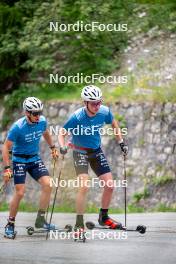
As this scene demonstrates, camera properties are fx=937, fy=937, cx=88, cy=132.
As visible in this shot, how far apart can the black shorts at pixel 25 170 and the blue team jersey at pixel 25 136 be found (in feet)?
0.21

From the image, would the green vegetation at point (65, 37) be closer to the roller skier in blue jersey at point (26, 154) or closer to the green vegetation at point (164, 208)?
the green vegetation at point (164, 208)

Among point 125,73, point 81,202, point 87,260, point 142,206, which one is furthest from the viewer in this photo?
point 125,73

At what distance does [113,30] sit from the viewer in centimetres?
2333

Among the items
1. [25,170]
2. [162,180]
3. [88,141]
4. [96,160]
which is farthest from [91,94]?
[162,180]

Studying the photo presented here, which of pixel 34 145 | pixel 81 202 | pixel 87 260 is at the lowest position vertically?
pixel 87 260

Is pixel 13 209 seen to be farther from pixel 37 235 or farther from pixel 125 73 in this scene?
pixel 125 73

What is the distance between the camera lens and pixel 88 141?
1320cm

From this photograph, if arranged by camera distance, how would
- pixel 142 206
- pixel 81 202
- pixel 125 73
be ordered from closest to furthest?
pixel 81 202
pixel 142 206
pixel 125 73

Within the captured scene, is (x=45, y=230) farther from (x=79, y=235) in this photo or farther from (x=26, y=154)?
(x=26, y=154)

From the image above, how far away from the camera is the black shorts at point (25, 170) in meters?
13.3

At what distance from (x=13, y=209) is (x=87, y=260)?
2.49 m

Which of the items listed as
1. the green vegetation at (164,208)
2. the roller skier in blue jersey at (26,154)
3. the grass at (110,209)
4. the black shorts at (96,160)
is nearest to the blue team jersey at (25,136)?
the roller skier in blue jersey at (26,154)

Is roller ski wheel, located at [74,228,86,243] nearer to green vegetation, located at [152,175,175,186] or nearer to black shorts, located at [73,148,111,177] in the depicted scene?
black shorts, located at [73,148,111,177]

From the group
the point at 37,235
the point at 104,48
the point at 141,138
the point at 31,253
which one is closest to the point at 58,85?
the point at 104,48
